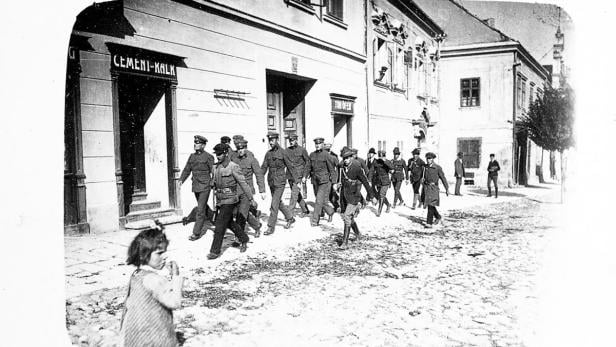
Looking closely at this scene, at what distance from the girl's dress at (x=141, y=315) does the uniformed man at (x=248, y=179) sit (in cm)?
385

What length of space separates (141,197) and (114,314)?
3605 millimetres

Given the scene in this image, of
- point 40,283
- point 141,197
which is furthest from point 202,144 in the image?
point 40,283

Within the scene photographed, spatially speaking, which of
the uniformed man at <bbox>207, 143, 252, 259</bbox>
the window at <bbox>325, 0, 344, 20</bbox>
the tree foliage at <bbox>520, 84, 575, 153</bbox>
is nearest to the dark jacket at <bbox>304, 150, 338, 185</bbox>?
the uniformed man at <bbox>207, 143, 252, 259</bbox>

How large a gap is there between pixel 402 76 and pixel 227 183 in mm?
12490

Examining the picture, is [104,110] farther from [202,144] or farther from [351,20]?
[351,20]

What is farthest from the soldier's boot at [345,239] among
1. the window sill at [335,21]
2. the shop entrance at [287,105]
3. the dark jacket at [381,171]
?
the window sill at [335,21]

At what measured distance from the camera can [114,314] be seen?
140 inches

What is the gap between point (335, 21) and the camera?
12.2 metres

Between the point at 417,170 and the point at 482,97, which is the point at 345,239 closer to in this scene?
the point at 417,170

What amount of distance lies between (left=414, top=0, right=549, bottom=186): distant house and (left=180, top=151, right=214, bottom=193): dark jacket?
53.8ft

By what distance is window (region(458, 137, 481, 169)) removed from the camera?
22.5 m

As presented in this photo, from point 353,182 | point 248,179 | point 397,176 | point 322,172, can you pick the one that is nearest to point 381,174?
point 397,176

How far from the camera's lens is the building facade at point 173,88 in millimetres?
5730

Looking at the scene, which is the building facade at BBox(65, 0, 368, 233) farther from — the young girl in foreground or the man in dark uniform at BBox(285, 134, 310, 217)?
the young girl in foreground
